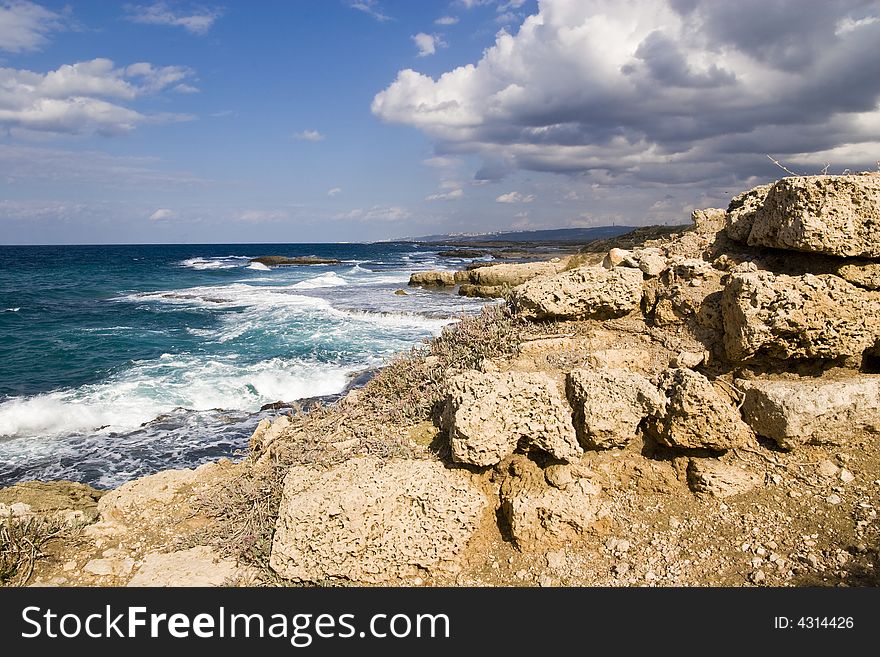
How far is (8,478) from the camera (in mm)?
8031

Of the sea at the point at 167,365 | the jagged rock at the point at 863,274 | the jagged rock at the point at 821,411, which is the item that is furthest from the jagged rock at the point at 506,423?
the sea at the point at 167,365

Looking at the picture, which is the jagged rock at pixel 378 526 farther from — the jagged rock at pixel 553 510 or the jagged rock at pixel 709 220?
the jagged rock at pixel 709 220

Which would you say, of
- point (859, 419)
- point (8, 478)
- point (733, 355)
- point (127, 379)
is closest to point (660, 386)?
point (733, 355)

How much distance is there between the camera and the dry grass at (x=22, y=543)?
3.85 meters

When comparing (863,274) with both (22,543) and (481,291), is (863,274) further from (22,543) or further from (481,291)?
(481,291)

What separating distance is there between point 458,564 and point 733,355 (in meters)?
2.78

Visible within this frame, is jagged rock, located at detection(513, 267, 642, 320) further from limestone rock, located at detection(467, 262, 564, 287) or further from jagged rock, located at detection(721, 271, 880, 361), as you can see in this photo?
limestone rock, located at detection(467, 262, 564, 287)

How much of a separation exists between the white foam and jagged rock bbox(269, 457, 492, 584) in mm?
7366

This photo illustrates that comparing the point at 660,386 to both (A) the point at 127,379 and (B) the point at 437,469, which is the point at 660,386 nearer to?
(B) the point at 437,469

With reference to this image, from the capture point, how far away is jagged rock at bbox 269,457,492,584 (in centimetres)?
377

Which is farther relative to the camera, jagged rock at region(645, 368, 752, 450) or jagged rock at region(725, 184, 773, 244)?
jagged rock at region(725, 184, 773, 244)

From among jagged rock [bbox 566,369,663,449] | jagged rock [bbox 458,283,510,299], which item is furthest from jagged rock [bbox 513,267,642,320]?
jagged rock [bbox 458,283,510,299]
